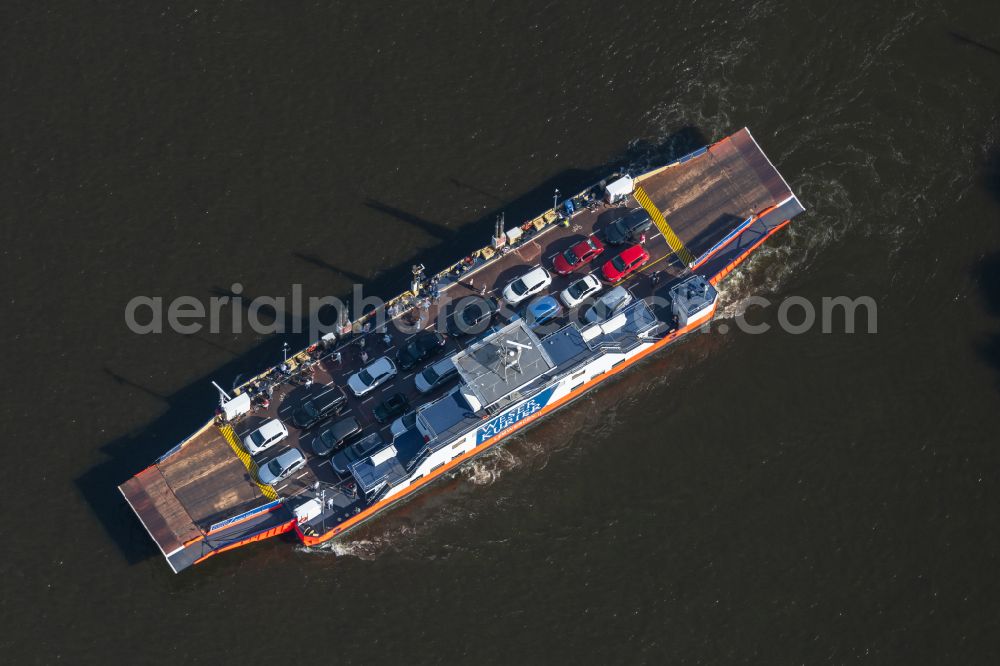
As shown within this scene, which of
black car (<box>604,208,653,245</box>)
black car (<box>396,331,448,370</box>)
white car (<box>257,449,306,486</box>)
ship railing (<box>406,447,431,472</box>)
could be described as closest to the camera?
ship railing (<box>406,447,431,472</box>)

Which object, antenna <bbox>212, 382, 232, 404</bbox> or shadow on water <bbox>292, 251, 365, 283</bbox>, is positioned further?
shadow on water <bbox>292, 251, 365, 283</bbox>

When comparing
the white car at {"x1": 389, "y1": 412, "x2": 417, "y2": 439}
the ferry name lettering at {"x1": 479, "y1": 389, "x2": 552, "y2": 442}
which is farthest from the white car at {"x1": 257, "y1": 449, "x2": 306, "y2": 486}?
the ferry name lettering at {"x1": 479, "y1": 389, "x2": 552, "y2": 442}

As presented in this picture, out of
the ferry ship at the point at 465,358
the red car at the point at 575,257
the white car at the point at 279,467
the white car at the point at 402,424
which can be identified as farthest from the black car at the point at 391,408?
the red car at the point at 575,257

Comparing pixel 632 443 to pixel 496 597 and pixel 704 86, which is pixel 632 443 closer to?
pixel 496 597

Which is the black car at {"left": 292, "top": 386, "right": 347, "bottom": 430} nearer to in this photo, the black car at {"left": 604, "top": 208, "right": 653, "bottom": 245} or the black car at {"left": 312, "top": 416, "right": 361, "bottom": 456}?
the black car at {"left": 312, "top": 416, "right": 361, "bottom": 456}

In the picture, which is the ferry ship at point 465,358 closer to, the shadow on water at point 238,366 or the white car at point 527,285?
the white car at point 527,285

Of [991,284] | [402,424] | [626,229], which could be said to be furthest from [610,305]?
[991,284]

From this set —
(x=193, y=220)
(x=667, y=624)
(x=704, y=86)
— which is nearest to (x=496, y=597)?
(x=667, y=624)
